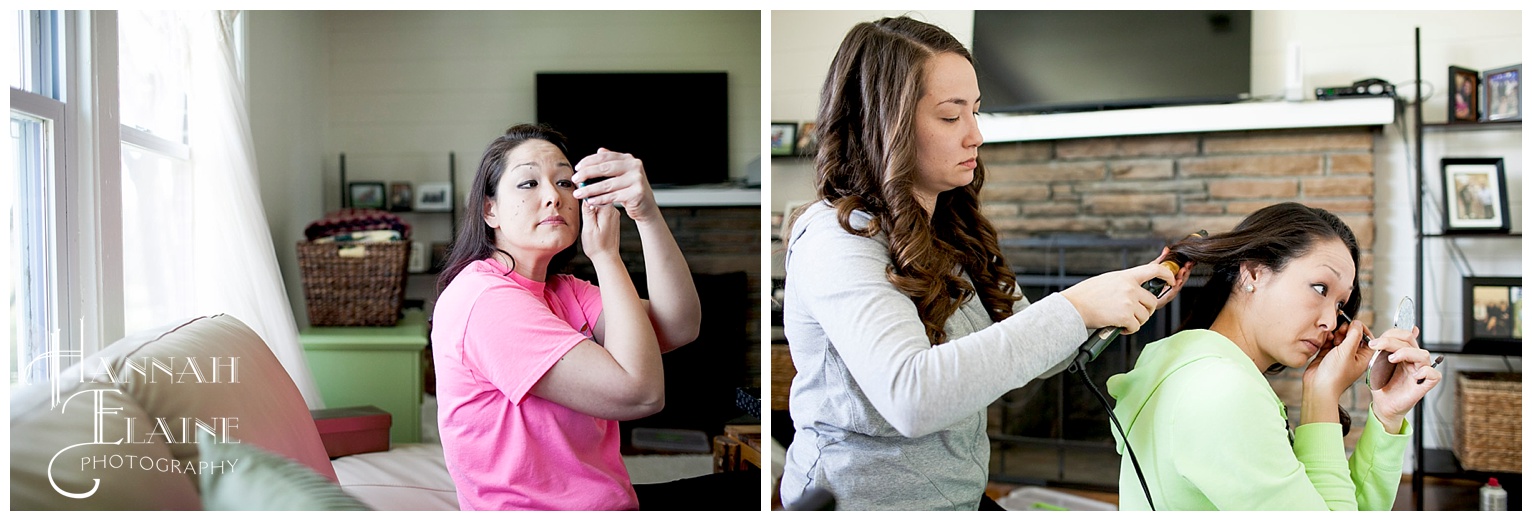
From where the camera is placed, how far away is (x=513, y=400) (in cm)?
126

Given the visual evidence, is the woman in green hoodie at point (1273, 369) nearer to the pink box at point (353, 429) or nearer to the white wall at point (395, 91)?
the white wall at point (395, 91)

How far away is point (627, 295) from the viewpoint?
131 cm

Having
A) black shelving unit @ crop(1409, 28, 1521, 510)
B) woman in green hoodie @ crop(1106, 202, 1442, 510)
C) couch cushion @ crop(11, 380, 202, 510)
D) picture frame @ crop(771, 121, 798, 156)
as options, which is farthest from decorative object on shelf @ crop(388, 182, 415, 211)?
black shelving unit @ crop(1409, 28, 1521, 510)

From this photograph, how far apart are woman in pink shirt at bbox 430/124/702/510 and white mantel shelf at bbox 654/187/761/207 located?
61 mm

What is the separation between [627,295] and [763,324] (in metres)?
0.24

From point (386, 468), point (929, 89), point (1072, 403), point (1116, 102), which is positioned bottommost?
point (1072, 403)

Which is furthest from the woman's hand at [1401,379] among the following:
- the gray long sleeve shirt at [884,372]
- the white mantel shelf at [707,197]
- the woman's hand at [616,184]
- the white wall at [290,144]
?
the white wall at [290,144]

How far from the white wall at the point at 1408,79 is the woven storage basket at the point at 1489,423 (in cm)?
25

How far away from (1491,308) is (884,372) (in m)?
2.50

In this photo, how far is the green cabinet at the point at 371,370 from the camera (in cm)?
136

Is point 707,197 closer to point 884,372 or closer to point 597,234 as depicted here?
point 597,234

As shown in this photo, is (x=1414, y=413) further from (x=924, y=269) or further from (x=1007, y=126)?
(x=924, y=269)

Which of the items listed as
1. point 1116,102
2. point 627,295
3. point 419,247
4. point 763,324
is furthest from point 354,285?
point 1116,102

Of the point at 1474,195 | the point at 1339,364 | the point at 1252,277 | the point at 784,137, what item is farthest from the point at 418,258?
the point at 1474,195
